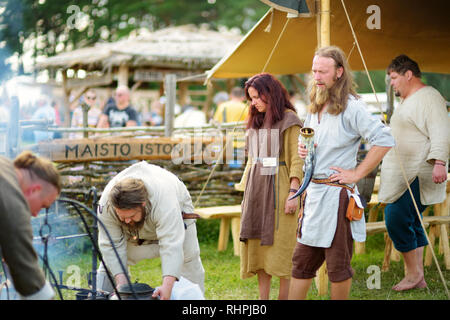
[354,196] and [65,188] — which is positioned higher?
[354,196]

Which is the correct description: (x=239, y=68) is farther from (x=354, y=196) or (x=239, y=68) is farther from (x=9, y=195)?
(x=9, y=195)

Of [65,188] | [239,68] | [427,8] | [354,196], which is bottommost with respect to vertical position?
[65,188]

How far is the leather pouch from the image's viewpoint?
3172mm

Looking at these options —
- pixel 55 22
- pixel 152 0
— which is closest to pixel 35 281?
pixel 55 22

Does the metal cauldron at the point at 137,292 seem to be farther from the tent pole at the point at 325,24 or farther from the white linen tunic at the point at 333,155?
the tent pole at the point at 325,24

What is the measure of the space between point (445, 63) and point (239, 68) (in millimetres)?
2559

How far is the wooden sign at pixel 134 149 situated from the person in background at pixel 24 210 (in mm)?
3943

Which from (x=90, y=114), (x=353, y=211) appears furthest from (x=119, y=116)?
(x=353, y=211)

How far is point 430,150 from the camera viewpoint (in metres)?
4.27

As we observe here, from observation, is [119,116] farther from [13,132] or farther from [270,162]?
[270,162]

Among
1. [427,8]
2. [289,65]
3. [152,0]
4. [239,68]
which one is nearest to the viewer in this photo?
[427,8]

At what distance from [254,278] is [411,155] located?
1797 millimetres

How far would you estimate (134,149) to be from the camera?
6672mm
